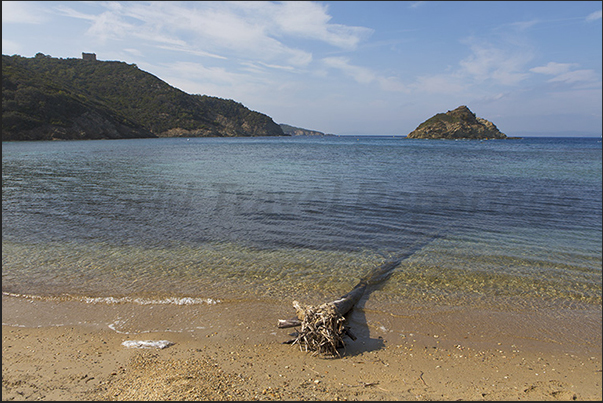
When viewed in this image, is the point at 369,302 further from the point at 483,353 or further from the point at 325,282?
the point at 483,353

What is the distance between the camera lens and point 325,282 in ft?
23.2

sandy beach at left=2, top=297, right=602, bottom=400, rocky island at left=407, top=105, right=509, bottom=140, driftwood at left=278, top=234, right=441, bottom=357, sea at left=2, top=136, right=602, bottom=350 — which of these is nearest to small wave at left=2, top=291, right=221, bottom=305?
sea at left=2, top=136, right=602, bottom=350

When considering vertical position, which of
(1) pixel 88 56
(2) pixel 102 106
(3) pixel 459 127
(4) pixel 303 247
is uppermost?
(1) pixel 88 56

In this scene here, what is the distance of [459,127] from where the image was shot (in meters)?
131

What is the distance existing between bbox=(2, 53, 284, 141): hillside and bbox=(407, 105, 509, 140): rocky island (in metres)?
85.3

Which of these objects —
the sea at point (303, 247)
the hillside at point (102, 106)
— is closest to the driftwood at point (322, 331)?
the sea at point (303, 247)

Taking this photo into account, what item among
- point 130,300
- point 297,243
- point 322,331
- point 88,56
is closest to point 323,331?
point 322,331

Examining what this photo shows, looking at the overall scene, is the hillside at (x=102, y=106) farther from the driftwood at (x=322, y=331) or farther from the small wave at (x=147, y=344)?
the driftwood at (x=322, y=331)

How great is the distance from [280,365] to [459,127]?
143338 millimetres

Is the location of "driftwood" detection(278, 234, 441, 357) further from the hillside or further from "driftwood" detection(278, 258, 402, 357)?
the hillside

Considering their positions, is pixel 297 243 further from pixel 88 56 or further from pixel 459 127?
pixel 88 56

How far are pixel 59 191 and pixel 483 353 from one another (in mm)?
19377

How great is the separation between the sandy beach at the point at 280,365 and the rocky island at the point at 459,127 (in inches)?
5559

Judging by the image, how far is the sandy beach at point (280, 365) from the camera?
376cm
